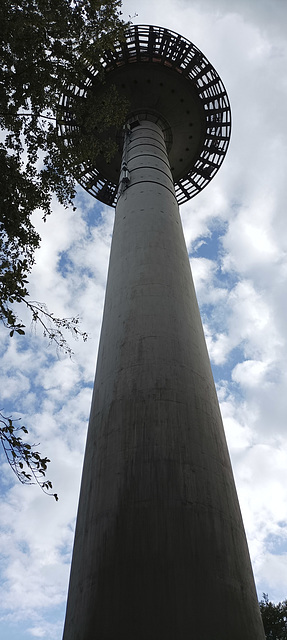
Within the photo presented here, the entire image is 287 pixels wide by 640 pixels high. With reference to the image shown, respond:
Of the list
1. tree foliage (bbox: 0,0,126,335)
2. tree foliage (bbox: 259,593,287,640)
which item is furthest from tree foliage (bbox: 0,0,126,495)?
tree foliage (bbox: 259,593,287,640)

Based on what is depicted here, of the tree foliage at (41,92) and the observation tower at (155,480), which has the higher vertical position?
the tree foliage at (41,92)

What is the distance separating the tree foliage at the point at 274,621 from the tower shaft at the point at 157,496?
53.1 feet

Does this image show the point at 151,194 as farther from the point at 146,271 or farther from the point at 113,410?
the point at 113,410

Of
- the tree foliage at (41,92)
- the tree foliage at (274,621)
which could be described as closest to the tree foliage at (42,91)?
the tree foliage at (41,92)

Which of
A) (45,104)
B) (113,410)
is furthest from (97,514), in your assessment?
(45,104)

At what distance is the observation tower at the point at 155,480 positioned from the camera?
491cm

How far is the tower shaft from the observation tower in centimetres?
2

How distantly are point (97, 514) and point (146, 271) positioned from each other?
5044 mm

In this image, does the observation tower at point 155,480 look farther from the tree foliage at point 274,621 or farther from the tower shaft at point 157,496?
the tree foliage at point 274,621

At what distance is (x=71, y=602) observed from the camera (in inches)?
219

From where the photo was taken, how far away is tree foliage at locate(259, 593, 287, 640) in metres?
18.3

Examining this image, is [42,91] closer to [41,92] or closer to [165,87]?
[41,92]

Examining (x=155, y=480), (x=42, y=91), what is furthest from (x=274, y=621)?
(x=42, y=91)

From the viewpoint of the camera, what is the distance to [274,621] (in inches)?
741
